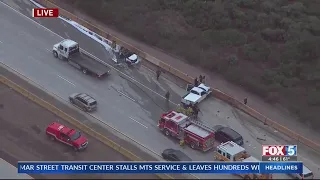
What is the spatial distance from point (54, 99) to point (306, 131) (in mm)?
22948

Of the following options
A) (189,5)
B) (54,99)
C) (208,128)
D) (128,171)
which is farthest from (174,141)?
(189,5)

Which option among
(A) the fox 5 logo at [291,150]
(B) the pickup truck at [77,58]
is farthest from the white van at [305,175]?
(B) the pickup truck at [77,58]

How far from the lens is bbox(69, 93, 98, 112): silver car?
178 feet

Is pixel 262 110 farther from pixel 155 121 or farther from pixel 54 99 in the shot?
pixel 54 99

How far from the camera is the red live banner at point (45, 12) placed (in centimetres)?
6738

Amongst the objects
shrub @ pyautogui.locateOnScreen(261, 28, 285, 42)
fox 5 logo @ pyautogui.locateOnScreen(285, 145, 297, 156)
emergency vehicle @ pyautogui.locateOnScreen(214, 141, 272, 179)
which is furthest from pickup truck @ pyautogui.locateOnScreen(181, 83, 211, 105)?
shrub @ pyautogui.locateOnScreen(261, 28, 285, 42)

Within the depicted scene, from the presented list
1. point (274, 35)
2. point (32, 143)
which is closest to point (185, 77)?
point (274, 35)

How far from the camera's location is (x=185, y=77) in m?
60.5

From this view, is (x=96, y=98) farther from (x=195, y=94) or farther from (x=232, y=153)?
(x=232, y=153)

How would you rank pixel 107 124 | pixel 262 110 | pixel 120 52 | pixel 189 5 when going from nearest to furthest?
pixel 107 124 < pixel 262 110 < pixel 120 52 < pixel 189 5

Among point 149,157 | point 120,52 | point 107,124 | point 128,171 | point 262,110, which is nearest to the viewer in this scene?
point 128,171

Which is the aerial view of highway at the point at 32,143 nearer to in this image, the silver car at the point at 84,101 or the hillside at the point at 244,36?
the silver car at the point at 84,101

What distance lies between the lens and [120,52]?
207 feet

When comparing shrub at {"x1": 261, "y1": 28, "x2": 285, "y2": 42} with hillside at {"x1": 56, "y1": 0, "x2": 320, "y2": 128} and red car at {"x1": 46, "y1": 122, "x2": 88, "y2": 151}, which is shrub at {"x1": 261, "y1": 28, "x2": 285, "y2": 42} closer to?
hillside at {"x1": 56, "y1": 0, "x2": 320, "y2": 128}
